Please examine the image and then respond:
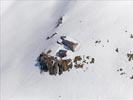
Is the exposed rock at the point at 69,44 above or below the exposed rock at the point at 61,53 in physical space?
above

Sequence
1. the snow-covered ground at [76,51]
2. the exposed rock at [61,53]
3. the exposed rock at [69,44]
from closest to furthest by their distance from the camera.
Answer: the snow-covered ground at [76,51] < the exposed rock at [61,53] < the exposed rock at [69,44]

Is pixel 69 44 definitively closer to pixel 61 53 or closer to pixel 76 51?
pixel 76 51

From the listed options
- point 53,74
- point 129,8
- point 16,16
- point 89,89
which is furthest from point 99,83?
point 16,16

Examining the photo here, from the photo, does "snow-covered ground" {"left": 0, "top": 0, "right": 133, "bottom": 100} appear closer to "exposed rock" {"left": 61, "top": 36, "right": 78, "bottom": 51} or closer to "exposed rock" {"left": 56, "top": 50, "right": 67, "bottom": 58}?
"exposed rock" {"left": 61, "top": 36, "right": 78, "bottom": 51}

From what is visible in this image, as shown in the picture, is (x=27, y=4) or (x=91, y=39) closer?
(x=91, y=39)

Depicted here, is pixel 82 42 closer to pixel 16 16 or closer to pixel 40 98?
pixel 40 98

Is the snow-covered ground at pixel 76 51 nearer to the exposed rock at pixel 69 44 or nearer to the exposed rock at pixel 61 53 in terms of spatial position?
the exposed rock at pixel 69 44

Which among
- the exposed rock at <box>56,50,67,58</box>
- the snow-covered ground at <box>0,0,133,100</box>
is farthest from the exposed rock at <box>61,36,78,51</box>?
the exposed rock at <box>56,50,67,58</box>

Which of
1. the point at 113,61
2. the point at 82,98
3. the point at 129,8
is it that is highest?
the point at 129,8

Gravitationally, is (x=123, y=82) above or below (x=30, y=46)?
below

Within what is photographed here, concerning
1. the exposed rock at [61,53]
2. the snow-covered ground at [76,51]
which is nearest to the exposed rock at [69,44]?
the snow-covered ground at [76,51]
